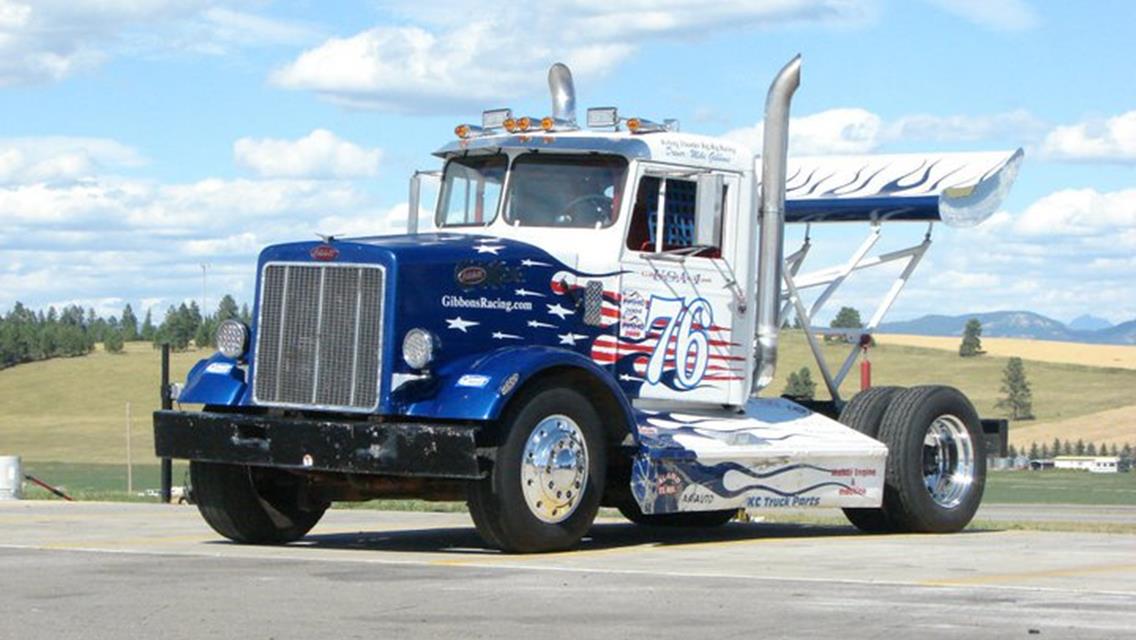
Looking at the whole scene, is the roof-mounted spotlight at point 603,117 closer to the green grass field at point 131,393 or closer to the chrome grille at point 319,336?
the chrome grille at point 319,336

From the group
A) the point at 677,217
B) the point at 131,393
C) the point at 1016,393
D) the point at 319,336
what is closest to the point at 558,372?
the point at 319,336

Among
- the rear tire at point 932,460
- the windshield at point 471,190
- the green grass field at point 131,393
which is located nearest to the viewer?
the windshield at point 471,190

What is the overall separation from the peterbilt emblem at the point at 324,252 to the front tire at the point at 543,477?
1656 millimetres

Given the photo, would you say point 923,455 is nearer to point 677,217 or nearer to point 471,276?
point 677,217

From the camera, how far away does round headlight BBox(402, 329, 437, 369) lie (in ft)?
44.1

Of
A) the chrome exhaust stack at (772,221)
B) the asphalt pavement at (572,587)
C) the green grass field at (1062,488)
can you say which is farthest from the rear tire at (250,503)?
the green grass field at (1062,488)

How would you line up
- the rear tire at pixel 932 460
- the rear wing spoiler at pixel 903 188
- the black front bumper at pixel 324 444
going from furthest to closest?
the rear wing spoiler at pixel 903 188 < the rear tire at pixel 932 460 < the black front bumper at pixel 324 444

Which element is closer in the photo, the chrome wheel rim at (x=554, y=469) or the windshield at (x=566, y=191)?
the chrome wheel rim at (x=554, y=469)

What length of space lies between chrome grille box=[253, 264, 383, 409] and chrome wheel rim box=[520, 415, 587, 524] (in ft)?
3.75

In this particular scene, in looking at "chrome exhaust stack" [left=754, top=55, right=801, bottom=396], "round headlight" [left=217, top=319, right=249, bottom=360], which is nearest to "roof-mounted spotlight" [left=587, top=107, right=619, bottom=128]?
"chrome exhaust stack" [left=754, top=55, right=801, bottom=396]

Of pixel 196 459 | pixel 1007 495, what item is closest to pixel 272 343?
pixel 196 459

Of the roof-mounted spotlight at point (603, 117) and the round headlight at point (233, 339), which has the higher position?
the roof-mounted spotlight at point (603, 117)

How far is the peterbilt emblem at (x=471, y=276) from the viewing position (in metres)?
14.0

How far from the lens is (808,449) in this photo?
16.0 m
